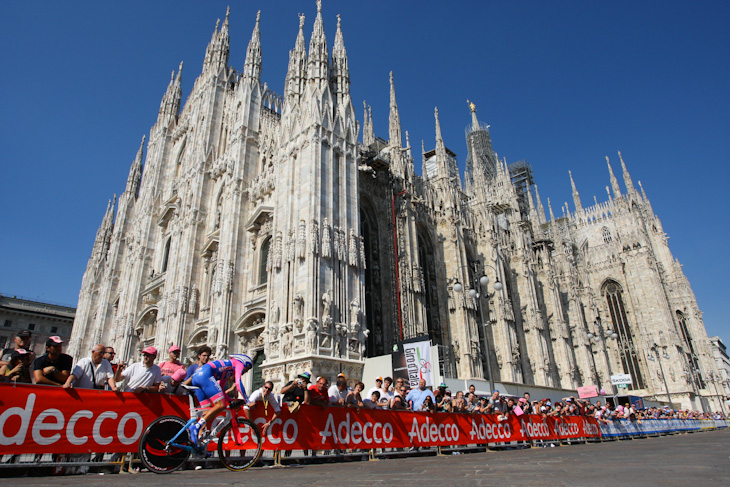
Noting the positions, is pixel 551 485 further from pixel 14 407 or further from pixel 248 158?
pixel 248 158

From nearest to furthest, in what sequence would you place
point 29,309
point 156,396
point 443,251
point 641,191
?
point 156,396 → point 443,251 → point 29,309 → point 641,191

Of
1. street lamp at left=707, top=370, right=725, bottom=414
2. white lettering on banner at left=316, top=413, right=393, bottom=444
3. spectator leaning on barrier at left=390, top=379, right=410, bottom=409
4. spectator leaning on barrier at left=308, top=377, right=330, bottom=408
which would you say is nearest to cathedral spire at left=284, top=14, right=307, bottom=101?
spectator leaning on barrier at left=390, top=379, right=410, bottom=409

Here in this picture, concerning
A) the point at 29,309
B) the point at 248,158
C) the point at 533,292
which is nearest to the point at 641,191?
the point at 533,292

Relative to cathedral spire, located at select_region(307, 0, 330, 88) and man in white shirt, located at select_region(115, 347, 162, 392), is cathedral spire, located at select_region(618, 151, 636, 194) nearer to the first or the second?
cathedral spire, located at select_region(307, 0, 330, 88)

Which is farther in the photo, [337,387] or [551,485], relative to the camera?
[337,387]

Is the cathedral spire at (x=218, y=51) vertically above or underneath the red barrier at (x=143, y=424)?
above

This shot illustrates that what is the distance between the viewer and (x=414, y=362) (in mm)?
18094

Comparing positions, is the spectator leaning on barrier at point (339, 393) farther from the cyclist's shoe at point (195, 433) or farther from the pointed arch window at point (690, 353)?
the pointed arch window at point (690, 353)

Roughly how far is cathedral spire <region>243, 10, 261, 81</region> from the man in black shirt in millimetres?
27300

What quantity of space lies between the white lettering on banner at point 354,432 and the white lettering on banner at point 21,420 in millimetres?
4470

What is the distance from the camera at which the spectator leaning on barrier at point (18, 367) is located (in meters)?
6.34

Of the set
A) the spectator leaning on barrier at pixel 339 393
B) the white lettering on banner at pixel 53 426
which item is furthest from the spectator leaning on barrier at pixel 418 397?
the white lettering on banner at pixel 53 426

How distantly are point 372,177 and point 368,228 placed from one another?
10.3 feet

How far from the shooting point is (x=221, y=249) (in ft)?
81.2
